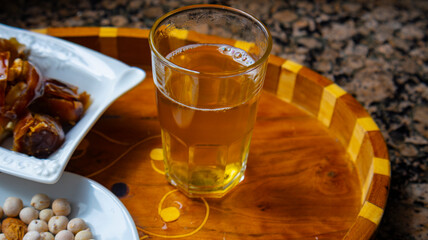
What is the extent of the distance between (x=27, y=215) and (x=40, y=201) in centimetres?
3

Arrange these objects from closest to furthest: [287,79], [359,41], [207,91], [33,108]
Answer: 1. [207,91]
2. [33,108]
3. [287,79]
4. [359,41]

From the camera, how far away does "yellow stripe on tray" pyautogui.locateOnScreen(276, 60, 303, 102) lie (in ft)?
2.75

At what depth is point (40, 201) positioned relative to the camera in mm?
672

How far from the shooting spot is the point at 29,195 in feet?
2.26

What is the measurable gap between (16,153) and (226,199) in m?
0.31

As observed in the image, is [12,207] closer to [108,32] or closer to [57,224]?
[57,224]

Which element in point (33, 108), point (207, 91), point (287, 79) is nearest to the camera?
point (207, 91)

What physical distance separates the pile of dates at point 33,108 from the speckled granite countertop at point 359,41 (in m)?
0.53

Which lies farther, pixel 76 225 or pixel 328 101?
pixel 328 101

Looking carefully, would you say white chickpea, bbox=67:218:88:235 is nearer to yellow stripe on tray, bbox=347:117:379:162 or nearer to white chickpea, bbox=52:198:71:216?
white chickpea, bbox=52:198:71:216

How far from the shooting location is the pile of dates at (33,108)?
671 mm

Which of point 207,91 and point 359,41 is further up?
point 207,91

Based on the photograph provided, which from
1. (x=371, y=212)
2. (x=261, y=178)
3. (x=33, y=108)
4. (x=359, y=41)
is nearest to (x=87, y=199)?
(x=33, y=108)

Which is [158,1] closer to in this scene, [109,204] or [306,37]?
[306,37]
